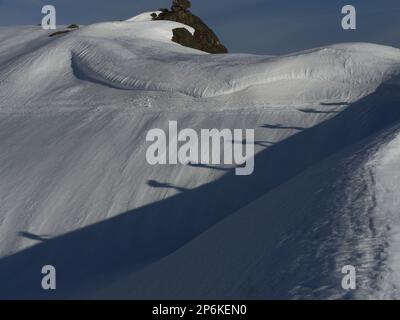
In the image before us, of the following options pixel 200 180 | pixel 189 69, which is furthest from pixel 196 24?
pixel 200 180

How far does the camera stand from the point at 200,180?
12266 millimetres

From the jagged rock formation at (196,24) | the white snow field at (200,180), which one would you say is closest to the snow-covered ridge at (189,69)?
the white snow field at (200,180)

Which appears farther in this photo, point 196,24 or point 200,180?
point 196,24

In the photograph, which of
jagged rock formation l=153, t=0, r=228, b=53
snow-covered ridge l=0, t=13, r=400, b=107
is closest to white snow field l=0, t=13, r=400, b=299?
snow-covered ridge l=0, t=13, r=400, b=107

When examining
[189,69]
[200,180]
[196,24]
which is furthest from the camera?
[196,24]

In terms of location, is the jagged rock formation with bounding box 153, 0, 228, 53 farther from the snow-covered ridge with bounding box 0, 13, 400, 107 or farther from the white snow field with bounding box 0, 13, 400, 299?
the white snow field with bounding box 0, 13, 400, 299

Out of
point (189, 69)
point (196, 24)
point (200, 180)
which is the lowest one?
point (200, 180)

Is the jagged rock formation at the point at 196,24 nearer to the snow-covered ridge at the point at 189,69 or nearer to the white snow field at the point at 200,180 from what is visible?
the snow-covered ridge at the point at 189,69

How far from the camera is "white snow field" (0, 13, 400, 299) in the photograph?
22.8 ft

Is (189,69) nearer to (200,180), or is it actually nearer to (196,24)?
(200,180)

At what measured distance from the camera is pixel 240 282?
6.85m

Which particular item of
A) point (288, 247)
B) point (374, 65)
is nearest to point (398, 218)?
point (288, 247)

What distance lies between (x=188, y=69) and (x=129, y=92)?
1.79 meters

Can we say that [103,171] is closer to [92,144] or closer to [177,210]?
Result: [92,144]
